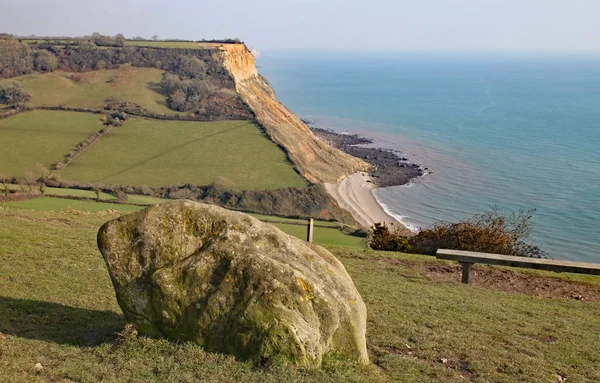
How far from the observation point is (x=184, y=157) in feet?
213

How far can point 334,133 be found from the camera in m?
106

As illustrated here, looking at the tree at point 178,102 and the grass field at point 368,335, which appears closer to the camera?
the grass field at point 368,335

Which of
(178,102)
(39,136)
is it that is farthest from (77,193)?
(178,102)

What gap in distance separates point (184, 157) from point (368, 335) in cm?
5607

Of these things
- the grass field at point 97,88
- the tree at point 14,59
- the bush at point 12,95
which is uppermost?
the tree at point 14,59

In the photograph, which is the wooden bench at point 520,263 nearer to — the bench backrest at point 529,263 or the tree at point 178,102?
the bench backrest at point 529,263

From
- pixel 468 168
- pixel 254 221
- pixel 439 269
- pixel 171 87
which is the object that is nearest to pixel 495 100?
pixel 468 168

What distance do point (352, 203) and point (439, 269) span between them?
40999 millimetres

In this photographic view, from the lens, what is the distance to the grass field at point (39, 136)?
58.3 metres

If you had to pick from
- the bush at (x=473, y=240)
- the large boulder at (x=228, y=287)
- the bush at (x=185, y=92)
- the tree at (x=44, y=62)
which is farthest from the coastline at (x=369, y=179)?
the tree at (x=44, y=62)

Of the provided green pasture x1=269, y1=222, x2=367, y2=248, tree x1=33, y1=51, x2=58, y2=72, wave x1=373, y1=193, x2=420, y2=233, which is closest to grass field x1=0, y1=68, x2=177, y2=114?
tree x1=33, y1=51, x2=58, y2=72

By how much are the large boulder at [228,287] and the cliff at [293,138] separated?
5118 cm

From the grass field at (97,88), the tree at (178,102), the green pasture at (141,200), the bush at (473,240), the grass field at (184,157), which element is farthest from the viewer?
the tree at (178,102)

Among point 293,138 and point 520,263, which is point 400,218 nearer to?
point 293,138
